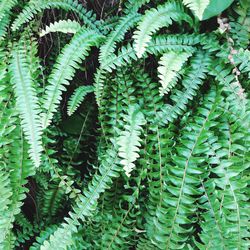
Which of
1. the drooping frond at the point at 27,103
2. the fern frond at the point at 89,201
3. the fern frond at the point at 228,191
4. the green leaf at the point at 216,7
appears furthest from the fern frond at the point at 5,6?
the fern frond at the point at 228,191

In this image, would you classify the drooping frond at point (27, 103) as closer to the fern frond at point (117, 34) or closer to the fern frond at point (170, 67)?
the fern frond at point (117, 34)

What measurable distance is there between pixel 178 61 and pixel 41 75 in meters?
0.89

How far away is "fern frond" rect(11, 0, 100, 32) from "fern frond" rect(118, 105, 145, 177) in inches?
24.3

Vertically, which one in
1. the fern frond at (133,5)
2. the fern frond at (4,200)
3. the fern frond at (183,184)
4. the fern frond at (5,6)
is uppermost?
the fern frond at (133,5)

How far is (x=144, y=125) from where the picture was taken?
7.58 ft

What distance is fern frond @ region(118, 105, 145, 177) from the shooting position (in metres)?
2.08

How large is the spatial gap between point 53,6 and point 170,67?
0.83 meters

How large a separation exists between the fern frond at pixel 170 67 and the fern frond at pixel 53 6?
0.56m

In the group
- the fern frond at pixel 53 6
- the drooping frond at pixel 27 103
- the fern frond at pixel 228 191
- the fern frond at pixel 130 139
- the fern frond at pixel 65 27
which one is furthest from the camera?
the fern frond at pixel 53 6

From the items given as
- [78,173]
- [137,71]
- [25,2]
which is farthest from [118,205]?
[25,2]

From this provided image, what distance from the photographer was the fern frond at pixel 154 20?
212 cm

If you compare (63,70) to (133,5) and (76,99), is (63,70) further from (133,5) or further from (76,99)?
(133,5)

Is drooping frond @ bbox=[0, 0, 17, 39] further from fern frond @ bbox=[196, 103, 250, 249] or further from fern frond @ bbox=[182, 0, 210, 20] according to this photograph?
fern frond @ bbox=[196, 103, 250, 249]

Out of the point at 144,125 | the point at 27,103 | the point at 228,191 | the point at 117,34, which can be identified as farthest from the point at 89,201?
the point at 117,34
